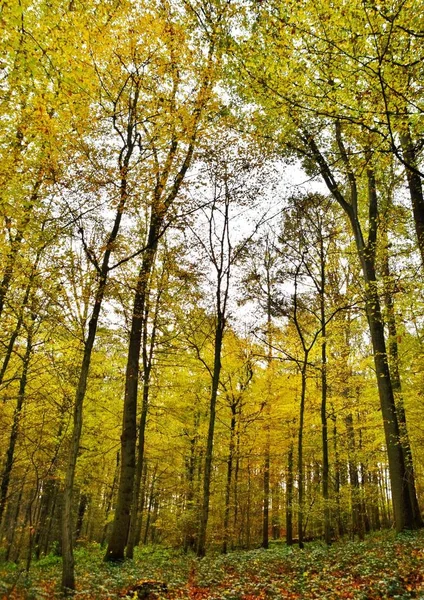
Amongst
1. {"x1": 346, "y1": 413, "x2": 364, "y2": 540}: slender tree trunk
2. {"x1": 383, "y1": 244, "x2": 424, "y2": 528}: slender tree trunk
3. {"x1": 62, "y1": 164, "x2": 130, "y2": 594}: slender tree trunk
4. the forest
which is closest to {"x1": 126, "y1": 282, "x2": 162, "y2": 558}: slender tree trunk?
the forest

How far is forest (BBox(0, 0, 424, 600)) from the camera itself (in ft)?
19.9

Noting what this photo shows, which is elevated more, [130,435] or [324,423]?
[324,423]

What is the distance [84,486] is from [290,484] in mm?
8823

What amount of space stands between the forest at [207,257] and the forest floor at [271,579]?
0.24 feet

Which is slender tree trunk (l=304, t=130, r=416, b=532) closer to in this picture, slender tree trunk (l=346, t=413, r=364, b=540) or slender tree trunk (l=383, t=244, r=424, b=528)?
slender tree trunk (l=383, t=244, r=424, b=528)

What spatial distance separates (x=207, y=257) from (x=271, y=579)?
9.79m

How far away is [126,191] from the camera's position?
8.05 meters

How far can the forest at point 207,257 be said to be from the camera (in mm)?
6051

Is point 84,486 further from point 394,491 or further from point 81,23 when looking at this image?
point 81,23

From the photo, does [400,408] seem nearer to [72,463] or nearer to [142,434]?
[142,434]

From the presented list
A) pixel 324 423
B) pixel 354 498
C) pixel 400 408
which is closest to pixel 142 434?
pixel 324 423

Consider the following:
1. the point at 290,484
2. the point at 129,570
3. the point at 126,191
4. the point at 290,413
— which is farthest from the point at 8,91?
the point at 290,484

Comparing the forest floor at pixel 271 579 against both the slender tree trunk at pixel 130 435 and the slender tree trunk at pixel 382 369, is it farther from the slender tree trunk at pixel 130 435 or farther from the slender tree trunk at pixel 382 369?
the slender tree trunk at pixel 382 369

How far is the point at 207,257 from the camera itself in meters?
14.2
